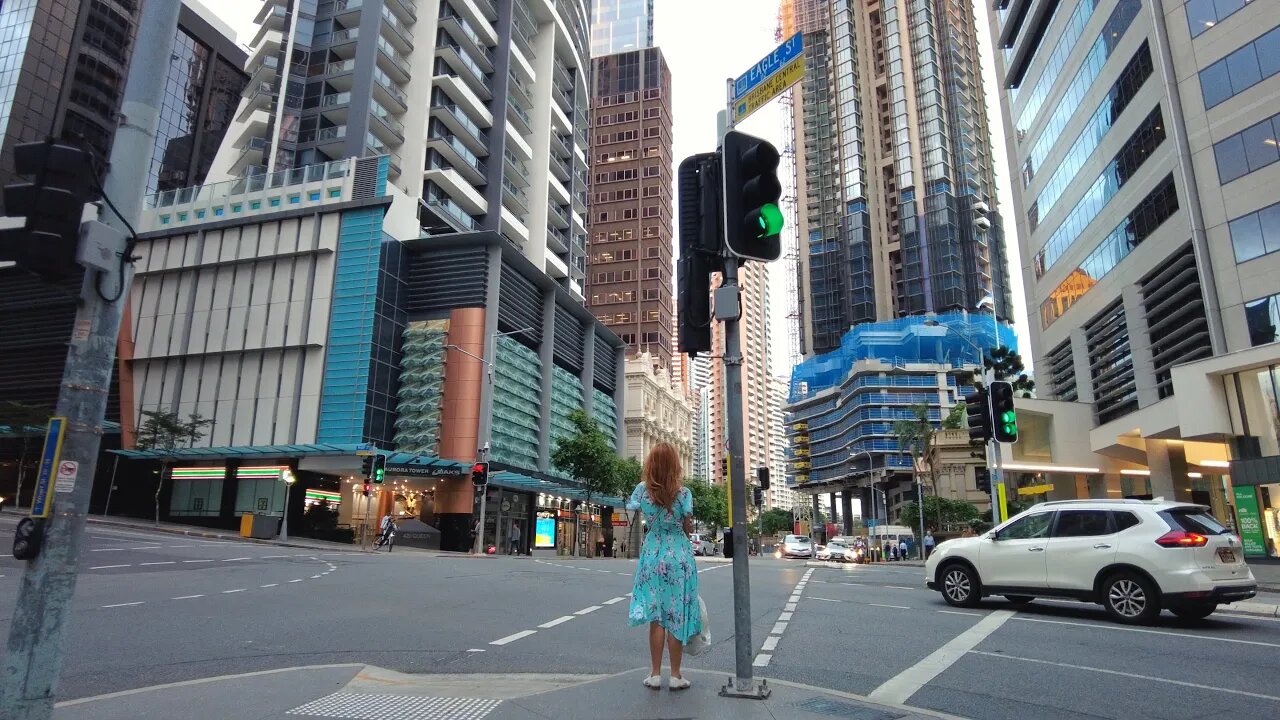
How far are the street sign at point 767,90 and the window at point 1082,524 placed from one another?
8.12 m

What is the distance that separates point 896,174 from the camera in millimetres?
126500

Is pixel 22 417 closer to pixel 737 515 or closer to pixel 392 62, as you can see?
pixel 392 62

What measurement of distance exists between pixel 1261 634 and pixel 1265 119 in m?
23.9

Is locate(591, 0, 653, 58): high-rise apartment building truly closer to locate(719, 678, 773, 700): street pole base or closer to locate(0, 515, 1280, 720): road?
locate(0, 515, 1280, 720): road

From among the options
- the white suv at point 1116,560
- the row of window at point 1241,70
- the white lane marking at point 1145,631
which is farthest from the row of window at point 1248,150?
the white lane marking at point 1145,631

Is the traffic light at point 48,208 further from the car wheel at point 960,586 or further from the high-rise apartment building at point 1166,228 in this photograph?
the high-rise apartment building at point 1166,228

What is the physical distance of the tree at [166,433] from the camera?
43.4 meters

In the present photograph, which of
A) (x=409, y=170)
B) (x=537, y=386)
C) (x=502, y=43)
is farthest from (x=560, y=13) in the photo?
(x=537, y=386)

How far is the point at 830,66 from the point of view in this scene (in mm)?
140250

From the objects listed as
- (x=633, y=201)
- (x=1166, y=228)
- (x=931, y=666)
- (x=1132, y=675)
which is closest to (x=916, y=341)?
(x=633, y=201)

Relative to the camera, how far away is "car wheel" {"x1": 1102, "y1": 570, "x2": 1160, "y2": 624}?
9773 mm

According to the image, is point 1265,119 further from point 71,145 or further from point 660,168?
point 660,168

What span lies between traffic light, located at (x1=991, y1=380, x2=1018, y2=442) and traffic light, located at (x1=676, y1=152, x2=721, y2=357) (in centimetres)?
1496

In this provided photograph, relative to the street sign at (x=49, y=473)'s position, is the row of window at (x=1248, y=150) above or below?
above
